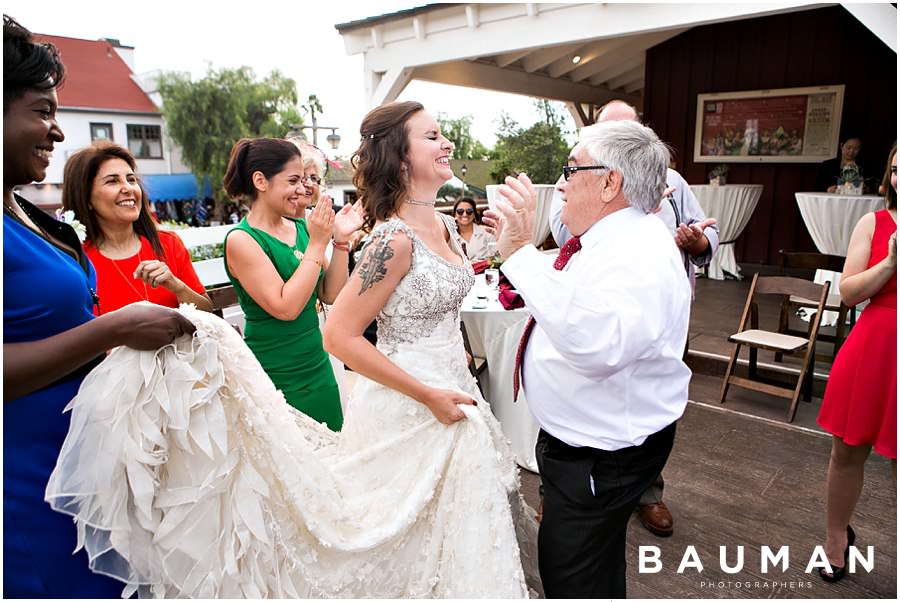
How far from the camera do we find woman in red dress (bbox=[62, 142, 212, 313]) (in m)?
2.20

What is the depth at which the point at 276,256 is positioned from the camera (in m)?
2.18

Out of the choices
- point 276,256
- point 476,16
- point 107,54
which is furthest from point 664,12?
point 107,54

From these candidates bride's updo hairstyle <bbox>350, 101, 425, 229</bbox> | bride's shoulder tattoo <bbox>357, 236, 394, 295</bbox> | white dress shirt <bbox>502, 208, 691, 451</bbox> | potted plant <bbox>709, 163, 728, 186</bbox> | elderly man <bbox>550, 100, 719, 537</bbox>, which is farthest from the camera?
potted plant <bbox>709, 163, 728, 186</bbox>

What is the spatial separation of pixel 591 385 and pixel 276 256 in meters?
1.26

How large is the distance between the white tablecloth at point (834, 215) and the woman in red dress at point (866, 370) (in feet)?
15.1

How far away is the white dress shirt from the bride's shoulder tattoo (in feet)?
1.25

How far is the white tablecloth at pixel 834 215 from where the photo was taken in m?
Answer: 6.17

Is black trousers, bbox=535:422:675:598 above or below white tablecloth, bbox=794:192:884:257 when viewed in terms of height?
below

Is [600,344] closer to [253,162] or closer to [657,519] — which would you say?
[253,162]

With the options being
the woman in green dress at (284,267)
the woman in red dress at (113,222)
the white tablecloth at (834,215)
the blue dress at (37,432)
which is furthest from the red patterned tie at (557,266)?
the white tablecloth at (834,215)

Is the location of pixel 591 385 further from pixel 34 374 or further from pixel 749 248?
pixel 749 248

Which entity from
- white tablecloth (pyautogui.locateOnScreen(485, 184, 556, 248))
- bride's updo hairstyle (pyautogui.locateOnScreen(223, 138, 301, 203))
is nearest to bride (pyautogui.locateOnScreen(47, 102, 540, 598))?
bride's updo hairstyle (pyautogui.locateOnScreen(223, 138, 301, 203))

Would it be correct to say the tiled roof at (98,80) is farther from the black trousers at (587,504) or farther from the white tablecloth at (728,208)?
the black trousers at (587,504)

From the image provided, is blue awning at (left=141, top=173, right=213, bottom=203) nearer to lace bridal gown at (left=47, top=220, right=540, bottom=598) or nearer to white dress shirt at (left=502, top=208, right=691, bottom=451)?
lace bridal gown at (left=47, top=220, right=540, bottom=598)
